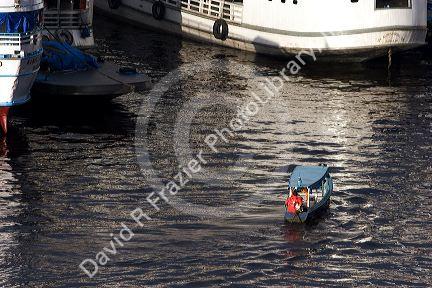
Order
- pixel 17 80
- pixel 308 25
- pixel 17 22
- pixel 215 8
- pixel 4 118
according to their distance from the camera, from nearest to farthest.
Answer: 1. pixel 17 80
2. pixel 17 22
3. pixel 4 118
4. pixel 308 25
5. pixel 215 8

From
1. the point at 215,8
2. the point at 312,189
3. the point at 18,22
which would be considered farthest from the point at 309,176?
the point at 215,8

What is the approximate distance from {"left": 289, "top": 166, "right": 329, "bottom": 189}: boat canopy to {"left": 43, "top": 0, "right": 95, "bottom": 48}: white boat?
75.5ft

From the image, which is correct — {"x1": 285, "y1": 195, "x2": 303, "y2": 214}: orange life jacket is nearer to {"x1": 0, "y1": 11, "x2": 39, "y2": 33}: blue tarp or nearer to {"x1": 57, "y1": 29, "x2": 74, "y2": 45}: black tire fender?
{"x1": 0, "y1": 11, "x2": 39, "y2": 33}: blue tarp

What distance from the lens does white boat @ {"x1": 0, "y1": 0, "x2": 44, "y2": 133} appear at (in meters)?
52.9

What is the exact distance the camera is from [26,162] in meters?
50.5

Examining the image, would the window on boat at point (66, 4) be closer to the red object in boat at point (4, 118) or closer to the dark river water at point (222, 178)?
the dark river water at point (222, 178)

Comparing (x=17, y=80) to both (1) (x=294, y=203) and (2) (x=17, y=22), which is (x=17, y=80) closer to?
(2) (x=17, y=22)

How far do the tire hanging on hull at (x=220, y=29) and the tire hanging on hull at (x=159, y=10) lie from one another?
5.03 meters

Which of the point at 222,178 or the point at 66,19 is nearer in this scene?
the point at 222,178

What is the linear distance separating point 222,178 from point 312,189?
5345 mm

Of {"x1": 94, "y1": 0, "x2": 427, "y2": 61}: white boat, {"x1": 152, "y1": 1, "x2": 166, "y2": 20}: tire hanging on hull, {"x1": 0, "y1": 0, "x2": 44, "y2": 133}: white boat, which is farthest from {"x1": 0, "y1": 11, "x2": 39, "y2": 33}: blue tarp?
{"x1": 152, "y1": 1, "x2": 166, "y2": 20}: tire hanging on hull

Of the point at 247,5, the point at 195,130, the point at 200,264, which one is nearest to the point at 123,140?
the point at 195,130

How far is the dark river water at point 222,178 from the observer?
131 ft

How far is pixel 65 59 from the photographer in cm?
5856
